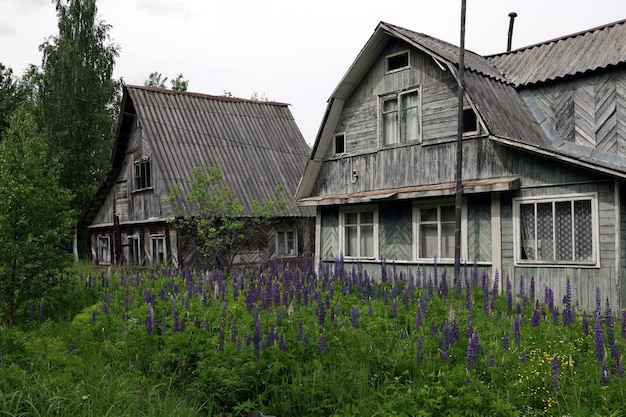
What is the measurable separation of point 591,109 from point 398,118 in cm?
470

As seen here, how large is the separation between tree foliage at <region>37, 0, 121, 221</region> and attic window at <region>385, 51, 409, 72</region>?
65.4 ft

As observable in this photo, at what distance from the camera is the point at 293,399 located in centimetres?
576

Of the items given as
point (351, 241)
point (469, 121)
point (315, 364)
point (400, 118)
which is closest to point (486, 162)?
point (469, 121)

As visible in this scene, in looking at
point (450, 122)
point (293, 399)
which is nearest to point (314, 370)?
point (293, 399)

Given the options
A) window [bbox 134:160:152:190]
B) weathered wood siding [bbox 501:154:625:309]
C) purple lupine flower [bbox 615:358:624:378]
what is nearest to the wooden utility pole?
weathered wood siding [bbox 501:154:625:309]

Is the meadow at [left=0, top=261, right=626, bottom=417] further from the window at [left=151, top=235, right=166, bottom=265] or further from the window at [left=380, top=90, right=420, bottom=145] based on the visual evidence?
the window at [left=151, top=235, right=166, bottom=265]

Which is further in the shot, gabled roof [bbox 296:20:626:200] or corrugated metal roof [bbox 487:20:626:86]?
corrugated metal roof [bbox 487:20:626:86]

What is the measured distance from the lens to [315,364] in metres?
6.11

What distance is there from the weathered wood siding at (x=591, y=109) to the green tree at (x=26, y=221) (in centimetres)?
1174

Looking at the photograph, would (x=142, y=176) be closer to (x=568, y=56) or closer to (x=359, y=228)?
(x=359, y=228)

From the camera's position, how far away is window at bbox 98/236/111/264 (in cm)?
2620

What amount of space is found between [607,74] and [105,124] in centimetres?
2608

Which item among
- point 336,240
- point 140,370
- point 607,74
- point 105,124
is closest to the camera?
point 140,370

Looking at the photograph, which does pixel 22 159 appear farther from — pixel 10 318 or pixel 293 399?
pixel 293 399
